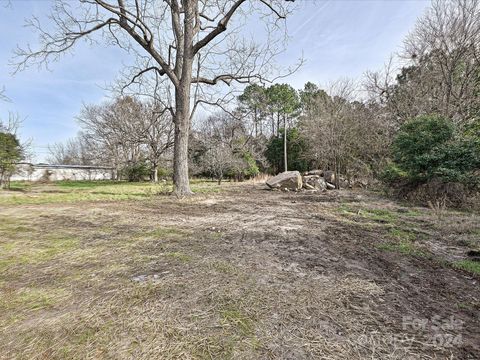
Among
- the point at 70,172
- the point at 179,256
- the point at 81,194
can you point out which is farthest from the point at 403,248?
the point at 70,172

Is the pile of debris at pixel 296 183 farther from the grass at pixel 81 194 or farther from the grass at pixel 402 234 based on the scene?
the grass at pixel 402 234

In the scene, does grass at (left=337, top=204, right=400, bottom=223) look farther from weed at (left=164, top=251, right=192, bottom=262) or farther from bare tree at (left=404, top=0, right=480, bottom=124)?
bare tree at (left=404, top=0, right=480, bottom=124)

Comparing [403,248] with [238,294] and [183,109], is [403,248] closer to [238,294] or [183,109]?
[238,294]

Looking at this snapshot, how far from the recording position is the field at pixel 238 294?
47.5 inches

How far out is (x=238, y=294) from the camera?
170cm

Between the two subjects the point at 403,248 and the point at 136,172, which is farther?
the point at 136,172

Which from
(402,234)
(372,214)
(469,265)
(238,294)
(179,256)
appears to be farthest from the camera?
(372,214)

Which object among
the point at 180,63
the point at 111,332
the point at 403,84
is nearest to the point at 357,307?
the point at 111,332

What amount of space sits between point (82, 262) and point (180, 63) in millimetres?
7301

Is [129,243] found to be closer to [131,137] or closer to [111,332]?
[111,332]

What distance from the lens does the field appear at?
1.21 meters

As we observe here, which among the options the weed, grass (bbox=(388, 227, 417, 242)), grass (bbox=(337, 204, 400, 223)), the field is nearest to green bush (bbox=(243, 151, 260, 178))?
grass (bbox=(337, 204, 400, 223))

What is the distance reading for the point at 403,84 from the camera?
13.2 m

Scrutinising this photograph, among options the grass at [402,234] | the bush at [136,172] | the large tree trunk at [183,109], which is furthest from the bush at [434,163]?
the bush at [136,172]
